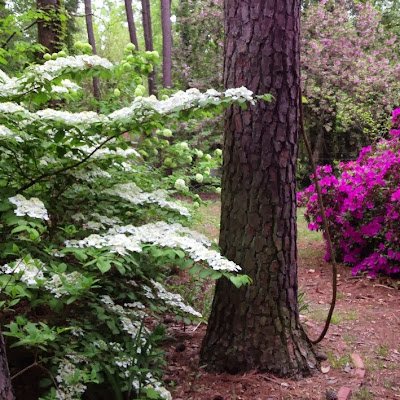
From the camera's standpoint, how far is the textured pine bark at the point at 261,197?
2387 mm

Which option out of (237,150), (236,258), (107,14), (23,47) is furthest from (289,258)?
(107,14)

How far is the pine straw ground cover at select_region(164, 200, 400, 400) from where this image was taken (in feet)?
7.88

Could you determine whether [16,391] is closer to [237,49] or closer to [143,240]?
[143,240]

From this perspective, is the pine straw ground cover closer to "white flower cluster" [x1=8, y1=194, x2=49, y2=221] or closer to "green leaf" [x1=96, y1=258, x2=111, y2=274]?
"green leaf" [x1=96, y1=258, x2=111, y2=274]

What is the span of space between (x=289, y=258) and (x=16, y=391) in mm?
1567

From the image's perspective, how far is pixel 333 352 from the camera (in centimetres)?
290

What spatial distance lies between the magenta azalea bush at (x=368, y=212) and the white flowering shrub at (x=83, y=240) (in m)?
2.78

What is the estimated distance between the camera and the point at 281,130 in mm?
2430

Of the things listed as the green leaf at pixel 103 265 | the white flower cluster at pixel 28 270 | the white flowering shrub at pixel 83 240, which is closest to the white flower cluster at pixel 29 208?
the white flowering shrub at pixel 83 240

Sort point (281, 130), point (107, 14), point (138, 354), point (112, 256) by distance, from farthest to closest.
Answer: point (107, 14), point (281, 130), point (138, 354), point (112, 256)

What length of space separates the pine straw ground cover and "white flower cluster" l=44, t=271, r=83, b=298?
971 mm

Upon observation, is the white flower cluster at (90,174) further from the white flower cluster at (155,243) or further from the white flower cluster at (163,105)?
the white flower cluster at (155,243)

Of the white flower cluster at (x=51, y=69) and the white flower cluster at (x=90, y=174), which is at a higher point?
the white flower cluster at (x=51, y=69)

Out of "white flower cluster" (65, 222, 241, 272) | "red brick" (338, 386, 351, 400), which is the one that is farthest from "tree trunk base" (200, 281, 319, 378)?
"white flower cluster" (65, 222, 241, 272)
